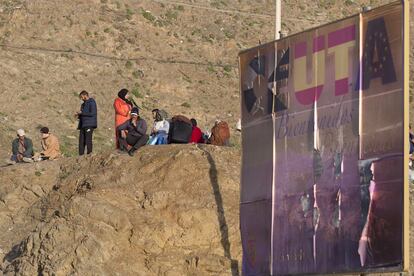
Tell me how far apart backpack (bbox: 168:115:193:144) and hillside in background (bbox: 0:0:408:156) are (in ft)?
25.2

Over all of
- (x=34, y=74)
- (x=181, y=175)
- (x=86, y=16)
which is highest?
(x=86, y=16)

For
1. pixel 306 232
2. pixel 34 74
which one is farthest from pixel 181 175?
pixel 34 74

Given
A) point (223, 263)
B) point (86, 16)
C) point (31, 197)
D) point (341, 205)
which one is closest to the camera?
point (341, 205)

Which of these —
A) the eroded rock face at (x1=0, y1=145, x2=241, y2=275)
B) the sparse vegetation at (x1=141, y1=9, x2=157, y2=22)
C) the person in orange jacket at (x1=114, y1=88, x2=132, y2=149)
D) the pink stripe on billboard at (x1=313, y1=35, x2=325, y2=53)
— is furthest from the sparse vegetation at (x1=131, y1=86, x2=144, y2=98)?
the pink stripe on billboard at (x1=313, y1=35, x2=325, y2=53)

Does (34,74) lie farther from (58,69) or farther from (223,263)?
(223,263)

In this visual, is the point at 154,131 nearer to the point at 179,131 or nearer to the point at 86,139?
the point at 179,131

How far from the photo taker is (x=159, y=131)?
86.5 feet

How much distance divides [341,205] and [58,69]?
2118cm

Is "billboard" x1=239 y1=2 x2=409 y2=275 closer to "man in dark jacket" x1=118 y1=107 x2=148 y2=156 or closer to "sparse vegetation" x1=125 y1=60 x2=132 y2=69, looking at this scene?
"man in dark jacket" x1=118 y1=107 x2=148 y2=156

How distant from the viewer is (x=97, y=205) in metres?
23.8

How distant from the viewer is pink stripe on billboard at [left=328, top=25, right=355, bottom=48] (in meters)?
18.5

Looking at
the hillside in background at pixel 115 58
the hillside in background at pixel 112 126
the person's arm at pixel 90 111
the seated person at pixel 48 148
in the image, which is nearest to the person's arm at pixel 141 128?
the hillside in background at pixel 112 126

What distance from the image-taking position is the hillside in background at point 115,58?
120 feet

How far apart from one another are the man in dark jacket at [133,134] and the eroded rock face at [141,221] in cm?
28
